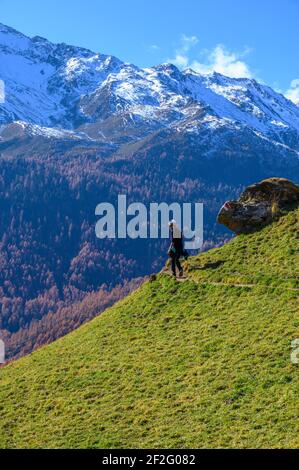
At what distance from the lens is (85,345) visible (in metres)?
38.6

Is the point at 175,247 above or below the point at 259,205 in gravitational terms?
below

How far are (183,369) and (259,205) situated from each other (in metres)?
22.7

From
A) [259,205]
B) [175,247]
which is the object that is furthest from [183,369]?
[259,205]

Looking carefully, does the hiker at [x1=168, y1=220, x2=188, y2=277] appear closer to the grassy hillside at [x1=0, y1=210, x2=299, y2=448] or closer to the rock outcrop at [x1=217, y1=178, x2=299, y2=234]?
the grassy hillside at [x1=0, y1=210, x2=299, y2=448]

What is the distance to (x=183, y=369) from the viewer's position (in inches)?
1200

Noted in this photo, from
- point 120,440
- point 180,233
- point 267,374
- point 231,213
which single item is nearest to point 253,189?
point 231,213

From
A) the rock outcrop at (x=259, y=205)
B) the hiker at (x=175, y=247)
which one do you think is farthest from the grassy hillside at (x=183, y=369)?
the rock outcrop at (x=259, y=205)

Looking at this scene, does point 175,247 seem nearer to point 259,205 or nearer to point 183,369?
point 259,205

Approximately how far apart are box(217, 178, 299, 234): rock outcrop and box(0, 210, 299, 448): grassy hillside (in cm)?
257

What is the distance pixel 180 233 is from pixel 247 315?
1052cm

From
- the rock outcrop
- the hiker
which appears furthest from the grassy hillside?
the rock outcrop

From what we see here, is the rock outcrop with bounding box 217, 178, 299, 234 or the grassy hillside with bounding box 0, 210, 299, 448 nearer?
the grassy hillside with bounding box 0, 210, 299, 448

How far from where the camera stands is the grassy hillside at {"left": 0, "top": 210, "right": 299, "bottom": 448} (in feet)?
82.1
